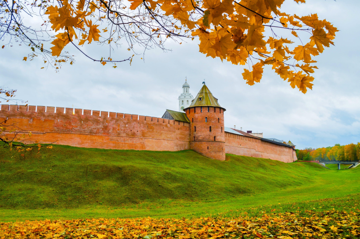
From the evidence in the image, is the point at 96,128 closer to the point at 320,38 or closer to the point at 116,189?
the point at 116,189

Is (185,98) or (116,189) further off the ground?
(185,98)

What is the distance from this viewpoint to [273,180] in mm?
24547

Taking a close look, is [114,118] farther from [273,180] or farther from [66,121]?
[273,180]

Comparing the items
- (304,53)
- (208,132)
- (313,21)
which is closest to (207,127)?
(208,132)

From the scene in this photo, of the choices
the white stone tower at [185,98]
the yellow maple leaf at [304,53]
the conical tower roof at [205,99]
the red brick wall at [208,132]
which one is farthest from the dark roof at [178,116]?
the white stone tower at [185,98]

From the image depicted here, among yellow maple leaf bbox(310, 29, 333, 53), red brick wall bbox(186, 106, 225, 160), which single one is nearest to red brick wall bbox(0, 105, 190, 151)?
red brick wall bbox(186, 106, 225, 160)

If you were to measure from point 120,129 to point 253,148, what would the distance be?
24.1 meters

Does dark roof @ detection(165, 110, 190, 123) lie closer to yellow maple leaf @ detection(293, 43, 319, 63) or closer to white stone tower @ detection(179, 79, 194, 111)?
yellow maple leaf @ detection(293, 43, 319, 63)

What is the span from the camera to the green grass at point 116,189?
12.7m

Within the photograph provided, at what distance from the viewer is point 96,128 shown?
1029 inches

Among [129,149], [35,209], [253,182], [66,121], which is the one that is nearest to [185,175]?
[253,182]

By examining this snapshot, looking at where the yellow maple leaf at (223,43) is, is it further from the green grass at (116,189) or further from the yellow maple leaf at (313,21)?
the green grass at (116,189)

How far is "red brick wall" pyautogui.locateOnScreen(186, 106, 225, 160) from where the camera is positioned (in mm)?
31188

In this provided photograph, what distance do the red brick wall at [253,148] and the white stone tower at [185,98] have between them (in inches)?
1264
